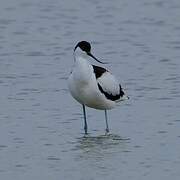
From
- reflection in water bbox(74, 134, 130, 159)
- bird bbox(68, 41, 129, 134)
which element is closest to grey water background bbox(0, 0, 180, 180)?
reflection in water bbox(74, 134, 130, 159)

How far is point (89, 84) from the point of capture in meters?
13.8

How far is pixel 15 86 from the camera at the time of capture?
1639 centimetres

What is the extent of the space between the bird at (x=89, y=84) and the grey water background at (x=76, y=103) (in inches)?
10.6

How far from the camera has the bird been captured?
13.7m

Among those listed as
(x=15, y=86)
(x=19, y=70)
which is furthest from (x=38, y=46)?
(x=15, y=86)

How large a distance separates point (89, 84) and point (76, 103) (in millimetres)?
1501

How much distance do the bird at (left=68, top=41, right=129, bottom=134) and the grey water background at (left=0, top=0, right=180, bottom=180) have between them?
0.27 meters

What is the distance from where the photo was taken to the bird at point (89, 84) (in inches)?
538

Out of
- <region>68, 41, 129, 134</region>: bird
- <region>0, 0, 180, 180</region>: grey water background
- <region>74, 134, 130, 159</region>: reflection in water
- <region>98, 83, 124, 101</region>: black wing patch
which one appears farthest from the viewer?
<region>98, 83, 124, 101</region>: black wing patch

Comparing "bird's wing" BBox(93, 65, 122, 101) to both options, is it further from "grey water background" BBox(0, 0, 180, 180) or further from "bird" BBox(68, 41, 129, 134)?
"grey water background" BBox(0, 0, 180, 180)

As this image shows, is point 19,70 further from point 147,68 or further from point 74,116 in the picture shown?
point 74,116

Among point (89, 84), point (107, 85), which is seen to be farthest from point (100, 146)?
point (107, 85)

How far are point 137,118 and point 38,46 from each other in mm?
6026

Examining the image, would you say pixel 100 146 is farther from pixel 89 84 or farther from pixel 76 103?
pixel 76 103
